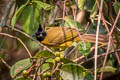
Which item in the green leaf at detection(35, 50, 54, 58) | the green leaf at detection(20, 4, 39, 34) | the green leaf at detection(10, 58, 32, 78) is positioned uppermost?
the green leaf at detection(20, 4, 39, 34)

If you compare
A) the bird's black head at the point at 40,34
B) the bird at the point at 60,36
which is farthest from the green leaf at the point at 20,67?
the bird's black head at the point at 40,34

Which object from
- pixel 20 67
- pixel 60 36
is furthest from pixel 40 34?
pixel 20 67

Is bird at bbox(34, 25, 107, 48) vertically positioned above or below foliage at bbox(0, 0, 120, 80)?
below

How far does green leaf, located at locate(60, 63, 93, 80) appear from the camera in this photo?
81.4 inches

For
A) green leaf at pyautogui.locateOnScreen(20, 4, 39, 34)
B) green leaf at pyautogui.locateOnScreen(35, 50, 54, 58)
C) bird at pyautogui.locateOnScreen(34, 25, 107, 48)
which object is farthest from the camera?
bird at pyautogui.locateOnScreen(34, 25, 107, 48)

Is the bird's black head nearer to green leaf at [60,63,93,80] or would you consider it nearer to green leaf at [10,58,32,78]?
green leaf at [10,58,32,78]

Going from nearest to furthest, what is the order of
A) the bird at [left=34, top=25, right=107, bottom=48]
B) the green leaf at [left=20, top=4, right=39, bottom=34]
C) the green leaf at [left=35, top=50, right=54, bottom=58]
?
Answer: the green leaf at [left=35, top=50, right=54, bottom=58] < the green leaf at [left=20, top=4, right=39, bottom=34] < the bird at [left=34, top=25, right=107, bottom=48]

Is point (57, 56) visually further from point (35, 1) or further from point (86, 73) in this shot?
point (35, 1)

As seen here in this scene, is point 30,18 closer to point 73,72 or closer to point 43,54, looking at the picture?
point 43,54

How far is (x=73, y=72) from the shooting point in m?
2.11

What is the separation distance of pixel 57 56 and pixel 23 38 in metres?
1.38

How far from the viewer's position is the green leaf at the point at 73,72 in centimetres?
207

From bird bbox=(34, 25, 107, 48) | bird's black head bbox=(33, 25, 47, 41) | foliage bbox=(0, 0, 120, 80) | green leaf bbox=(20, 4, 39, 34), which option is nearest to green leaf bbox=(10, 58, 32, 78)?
foliage bbox=(0, 0, 120, 80)

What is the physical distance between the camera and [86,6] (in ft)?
10.6
